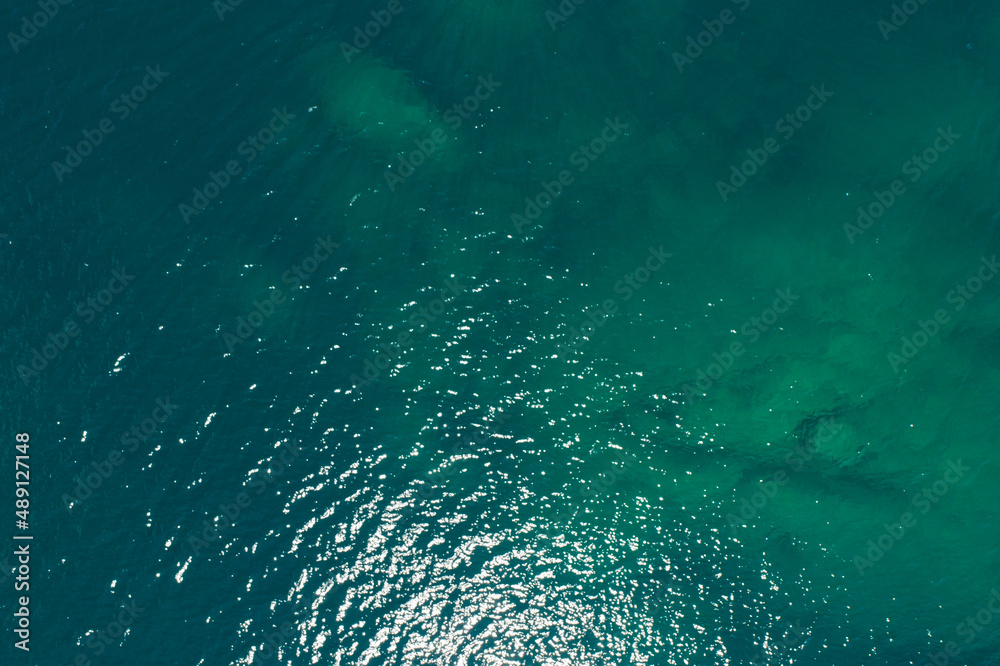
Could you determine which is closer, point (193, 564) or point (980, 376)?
point (193, 564)

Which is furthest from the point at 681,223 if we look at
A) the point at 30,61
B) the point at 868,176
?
the point at 30,61

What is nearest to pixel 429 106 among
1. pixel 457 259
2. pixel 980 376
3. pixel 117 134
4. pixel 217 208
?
pixel 457 259

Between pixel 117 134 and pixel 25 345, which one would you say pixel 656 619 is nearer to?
pixel 25 345

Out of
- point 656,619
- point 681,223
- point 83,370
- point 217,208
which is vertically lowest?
point 656,619

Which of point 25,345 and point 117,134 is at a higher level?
point 117,134

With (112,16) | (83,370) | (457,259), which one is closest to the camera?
(83,370)

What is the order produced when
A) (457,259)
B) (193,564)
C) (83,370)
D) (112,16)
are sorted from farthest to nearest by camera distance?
(112,16)
(457,259)
(83,370)
(193,564)
